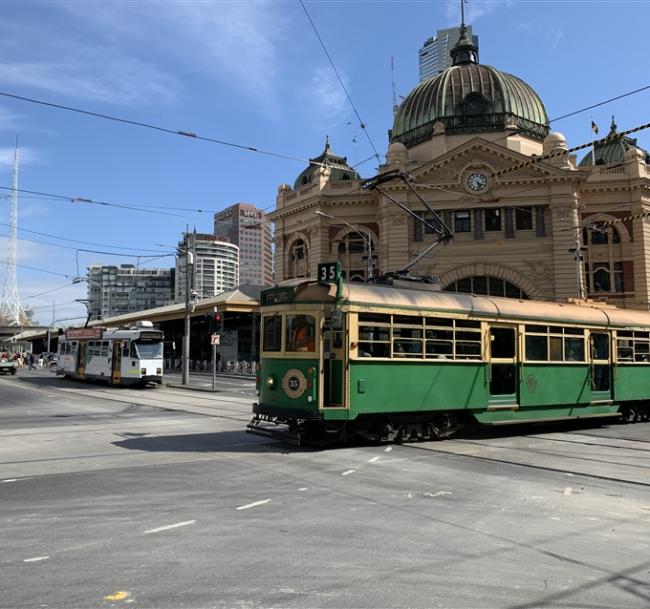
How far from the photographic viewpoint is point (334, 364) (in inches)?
429

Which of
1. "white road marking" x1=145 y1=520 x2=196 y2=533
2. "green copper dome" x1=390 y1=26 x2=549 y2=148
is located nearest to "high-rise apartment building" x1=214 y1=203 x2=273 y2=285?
"green copper dome" x1=390 y1=26 x2=549 y2=148

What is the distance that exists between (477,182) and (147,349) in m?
27.0

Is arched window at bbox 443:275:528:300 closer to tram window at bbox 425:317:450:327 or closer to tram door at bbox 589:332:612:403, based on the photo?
tram door at bbox 589:332:612:403

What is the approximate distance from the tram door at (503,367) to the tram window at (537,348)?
455 mm

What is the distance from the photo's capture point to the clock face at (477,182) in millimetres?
43594

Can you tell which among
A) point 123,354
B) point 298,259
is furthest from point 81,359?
point 298,259

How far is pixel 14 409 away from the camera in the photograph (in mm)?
18953

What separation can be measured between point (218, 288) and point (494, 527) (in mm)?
67177

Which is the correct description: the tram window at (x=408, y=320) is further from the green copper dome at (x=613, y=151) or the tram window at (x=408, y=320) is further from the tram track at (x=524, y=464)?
the green copper dome at (x=613, y=151)

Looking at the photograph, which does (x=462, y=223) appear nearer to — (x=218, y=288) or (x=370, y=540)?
(x=218, y=288)

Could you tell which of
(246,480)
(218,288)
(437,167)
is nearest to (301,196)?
(437,167)

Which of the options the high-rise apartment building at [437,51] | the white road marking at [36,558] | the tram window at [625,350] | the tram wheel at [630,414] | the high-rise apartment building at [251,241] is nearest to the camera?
the white road marking at [36,558]

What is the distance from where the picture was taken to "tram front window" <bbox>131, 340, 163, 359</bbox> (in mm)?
28742

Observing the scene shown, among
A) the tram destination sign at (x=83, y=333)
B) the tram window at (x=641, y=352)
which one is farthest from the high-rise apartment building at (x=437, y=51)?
the tram window at (x=641, y=352)
